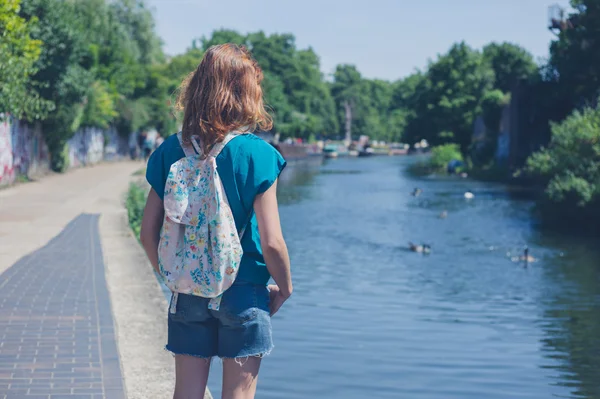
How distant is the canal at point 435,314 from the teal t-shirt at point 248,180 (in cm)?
566

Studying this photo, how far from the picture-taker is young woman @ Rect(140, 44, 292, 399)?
11.2 ft

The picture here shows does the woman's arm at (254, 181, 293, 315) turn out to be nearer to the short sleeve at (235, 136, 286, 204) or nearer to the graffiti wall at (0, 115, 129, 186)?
the short sleeve at (235, 136, 286, 204)

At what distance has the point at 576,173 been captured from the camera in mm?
27703

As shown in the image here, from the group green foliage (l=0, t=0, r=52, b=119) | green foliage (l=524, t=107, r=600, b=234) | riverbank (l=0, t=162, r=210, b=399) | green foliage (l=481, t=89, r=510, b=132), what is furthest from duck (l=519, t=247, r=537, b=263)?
green foliage (l=481, t=89, r=510, b=132)

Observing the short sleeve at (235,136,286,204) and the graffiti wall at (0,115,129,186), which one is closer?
the short sleeve at (235,136,286,204)

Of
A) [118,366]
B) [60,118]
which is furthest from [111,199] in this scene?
[118,366]

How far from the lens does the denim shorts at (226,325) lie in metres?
3.43

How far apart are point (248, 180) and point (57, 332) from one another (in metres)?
4.52

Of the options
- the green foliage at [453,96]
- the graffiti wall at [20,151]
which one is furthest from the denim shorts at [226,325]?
the green foliage at [453,96]

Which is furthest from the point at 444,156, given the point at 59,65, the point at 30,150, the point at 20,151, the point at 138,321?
the point at 138,321

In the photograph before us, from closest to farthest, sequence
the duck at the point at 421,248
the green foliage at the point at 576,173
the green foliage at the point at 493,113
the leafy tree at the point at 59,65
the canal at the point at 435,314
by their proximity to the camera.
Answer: the canal at the point at 435,314
the duck at the point at 421,248
the green foliage at the point at 576,173
the leafy tree at the point at 59,65
the green foliage at the point at 493,113

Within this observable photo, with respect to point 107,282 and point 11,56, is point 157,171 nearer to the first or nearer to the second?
point 107,282

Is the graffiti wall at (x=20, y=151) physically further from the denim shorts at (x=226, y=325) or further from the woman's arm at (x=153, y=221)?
the denim shorts at (x=226, y=325)

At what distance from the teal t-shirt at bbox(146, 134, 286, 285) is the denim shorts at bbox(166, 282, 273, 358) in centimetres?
7
